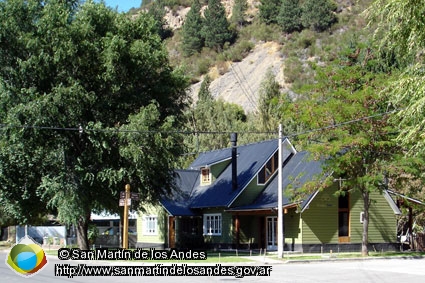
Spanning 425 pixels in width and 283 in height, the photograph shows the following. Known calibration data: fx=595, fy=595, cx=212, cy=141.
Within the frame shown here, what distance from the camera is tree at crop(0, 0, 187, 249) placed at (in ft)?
94.5

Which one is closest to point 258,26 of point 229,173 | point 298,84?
point 298,84

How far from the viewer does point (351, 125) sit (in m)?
31.0

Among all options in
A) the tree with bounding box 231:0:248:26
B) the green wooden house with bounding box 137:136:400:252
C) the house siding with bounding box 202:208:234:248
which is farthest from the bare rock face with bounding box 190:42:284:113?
the house siding with bounding box 202:208:234:248

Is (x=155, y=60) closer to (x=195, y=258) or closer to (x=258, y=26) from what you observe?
(x=195, y=258)

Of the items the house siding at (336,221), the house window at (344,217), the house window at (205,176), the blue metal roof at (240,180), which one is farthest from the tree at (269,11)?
the house window at (344,217)

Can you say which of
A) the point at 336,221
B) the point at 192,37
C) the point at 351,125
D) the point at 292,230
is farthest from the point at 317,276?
the point at 192,37

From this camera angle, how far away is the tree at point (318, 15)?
372 ft

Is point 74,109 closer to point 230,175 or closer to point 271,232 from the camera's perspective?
point 271,232

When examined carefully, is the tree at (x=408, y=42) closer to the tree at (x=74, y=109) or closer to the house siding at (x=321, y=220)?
the tree at (x=74, y=109)

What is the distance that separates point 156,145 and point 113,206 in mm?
5551

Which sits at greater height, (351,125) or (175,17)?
(175,17)

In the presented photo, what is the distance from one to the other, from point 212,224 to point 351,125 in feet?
47.6

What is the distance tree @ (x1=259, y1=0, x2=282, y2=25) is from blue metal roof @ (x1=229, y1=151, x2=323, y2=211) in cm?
8805

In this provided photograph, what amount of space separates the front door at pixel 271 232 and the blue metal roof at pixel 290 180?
1.39 meters
